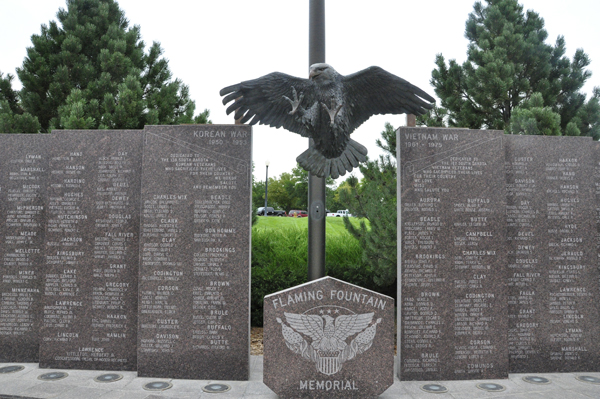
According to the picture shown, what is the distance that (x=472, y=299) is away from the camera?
16.4 feet

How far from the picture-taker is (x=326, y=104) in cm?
467

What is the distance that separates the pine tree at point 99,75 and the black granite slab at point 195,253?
13.6ft

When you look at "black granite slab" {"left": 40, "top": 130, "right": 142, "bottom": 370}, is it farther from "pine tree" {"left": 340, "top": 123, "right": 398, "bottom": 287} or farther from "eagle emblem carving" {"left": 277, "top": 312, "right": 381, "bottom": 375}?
"pine tree" {"left": 340, "top": 123, "right": 398, "bottom": 287}

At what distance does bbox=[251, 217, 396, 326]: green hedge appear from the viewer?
8.00 metres

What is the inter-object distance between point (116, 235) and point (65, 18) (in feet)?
24.0

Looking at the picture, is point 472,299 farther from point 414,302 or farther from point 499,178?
point 499,178

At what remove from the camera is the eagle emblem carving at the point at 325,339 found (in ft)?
13.5

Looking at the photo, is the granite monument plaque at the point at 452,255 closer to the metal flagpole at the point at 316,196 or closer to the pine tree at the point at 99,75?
the metal flagpole at the point at 316,196

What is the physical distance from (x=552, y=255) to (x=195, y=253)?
15.1 feet

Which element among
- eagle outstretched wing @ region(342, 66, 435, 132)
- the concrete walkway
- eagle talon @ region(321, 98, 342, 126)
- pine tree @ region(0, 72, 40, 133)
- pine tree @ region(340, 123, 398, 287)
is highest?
pine tree @ region(0, 72, 40, 133)

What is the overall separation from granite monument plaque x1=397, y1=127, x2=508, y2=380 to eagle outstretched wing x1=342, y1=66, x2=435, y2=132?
0.31 metres

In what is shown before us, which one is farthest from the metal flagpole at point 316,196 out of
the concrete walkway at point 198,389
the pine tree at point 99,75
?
the pine tree at point 99,75

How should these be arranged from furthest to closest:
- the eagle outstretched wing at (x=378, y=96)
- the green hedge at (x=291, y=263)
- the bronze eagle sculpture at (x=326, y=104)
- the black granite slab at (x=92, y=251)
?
the green hedge at (x=291, y=263) → the black granite slab at (x=92, y=251) → the eagle outstretched wing at (x=378, y=96) → the bronze eagle sculpture at (x=326, y=104)

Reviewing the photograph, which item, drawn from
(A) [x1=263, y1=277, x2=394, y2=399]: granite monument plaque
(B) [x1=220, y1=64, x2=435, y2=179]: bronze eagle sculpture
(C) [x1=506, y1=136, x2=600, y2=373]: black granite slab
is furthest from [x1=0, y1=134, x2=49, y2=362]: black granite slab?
(C) [x1=506, y1=136, x2=600, y2=373]: black granite slab
